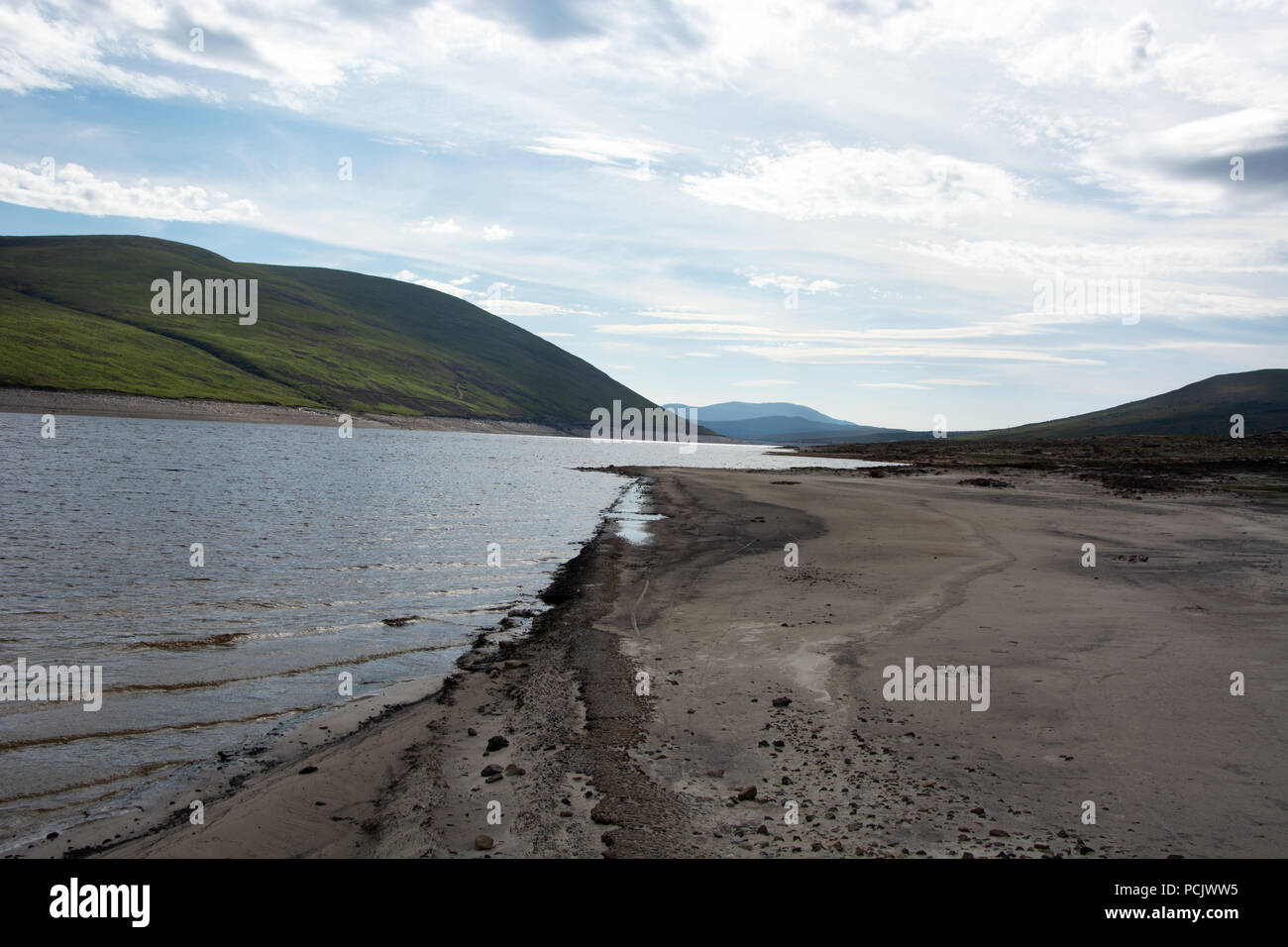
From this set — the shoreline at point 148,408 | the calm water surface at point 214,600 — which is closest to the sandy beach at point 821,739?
the calm water surface at point 214,600

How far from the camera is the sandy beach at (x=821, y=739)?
686cm

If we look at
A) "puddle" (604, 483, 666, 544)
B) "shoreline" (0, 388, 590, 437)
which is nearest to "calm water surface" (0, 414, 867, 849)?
"puddle" (604, 483, 666, 544)

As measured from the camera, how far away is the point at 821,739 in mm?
9227

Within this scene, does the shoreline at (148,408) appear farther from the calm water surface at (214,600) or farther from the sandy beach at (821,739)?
the sandy beach at (821,739)

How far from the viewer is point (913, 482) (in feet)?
197

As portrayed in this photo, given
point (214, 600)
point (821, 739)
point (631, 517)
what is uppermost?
point (631, 517)

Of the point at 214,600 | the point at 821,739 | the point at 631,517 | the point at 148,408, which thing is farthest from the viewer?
the point at 148,408

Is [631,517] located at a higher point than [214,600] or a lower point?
higher

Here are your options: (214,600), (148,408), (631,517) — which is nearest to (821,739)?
(214,600)

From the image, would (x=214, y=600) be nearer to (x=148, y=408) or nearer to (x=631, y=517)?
(x=631, y=517)
